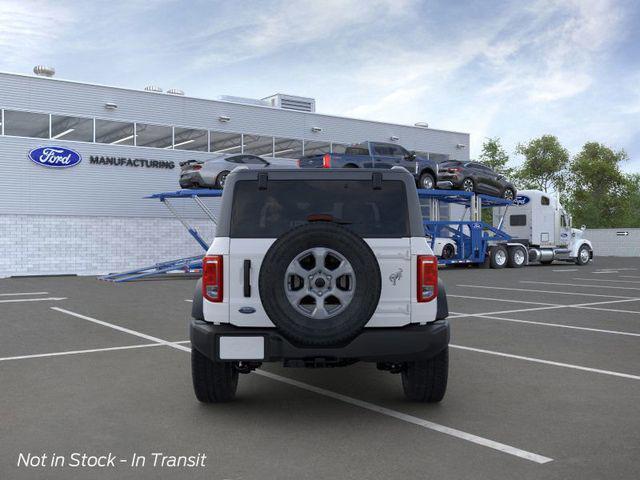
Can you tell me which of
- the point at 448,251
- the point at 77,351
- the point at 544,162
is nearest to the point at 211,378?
the point at 77,351

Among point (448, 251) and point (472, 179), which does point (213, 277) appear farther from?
point (472, 179)

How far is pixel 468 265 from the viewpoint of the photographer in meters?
30.2

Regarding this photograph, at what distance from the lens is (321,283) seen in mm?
4656

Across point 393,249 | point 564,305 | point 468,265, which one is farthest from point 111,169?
point 393,249

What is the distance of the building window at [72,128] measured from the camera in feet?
85.0

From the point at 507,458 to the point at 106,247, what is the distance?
25.1 metres

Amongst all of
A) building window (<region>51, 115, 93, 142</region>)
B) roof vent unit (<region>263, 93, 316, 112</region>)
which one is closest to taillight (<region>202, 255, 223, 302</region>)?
building window (<region>51, 115, 93, 142</region>)

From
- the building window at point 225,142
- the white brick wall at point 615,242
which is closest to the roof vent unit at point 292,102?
the building window at point 225,142

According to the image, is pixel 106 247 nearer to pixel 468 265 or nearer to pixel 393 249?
pixel 468 265

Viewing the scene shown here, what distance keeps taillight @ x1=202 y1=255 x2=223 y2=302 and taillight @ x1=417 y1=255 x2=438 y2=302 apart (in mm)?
1465

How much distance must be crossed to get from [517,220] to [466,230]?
11.5ft

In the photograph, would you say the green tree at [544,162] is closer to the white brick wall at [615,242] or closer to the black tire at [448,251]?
the white brick wall at [615,242]

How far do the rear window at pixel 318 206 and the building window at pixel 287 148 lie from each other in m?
26.5

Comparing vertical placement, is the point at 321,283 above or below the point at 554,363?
above
